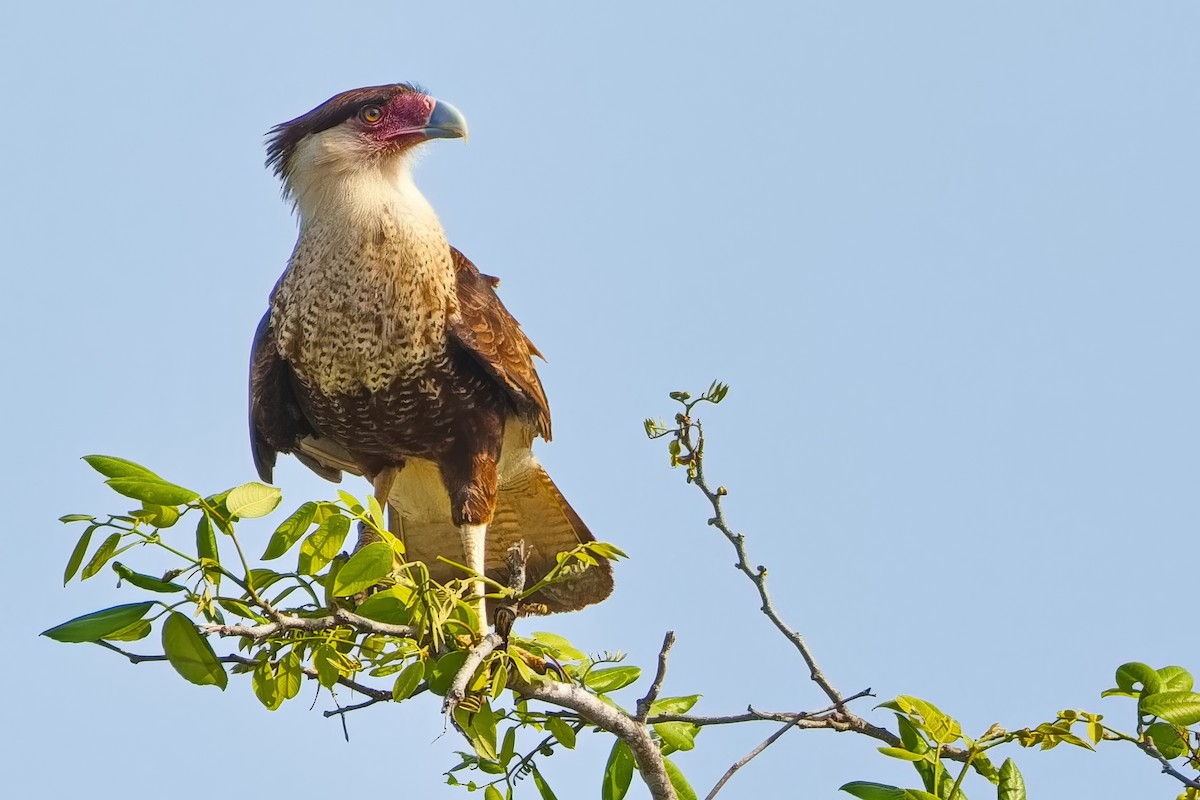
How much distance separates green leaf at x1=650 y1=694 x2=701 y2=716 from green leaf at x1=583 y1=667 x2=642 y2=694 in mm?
137

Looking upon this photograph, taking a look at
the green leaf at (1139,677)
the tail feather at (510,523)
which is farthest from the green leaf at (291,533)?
the tail feather at (510,523)

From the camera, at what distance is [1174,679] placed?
299 cm

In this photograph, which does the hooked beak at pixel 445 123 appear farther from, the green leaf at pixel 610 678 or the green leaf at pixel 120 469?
the green leaf at pixel 120 469

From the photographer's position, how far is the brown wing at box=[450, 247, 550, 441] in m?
4.93

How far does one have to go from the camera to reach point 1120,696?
3004mm

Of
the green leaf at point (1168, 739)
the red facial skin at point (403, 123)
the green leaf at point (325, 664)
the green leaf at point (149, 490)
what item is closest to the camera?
the green leaf at point (149, 490)

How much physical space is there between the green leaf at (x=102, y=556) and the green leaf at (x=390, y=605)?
59 cm

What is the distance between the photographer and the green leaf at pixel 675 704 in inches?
136

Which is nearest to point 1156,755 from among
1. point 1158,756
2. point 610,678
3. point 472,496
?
point 1158,756

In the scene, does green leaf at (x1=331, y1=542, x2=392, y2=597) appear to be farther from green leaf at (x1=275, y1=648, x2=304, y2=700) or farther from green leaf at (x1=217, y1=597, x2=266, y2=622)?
green leaf at (x1=275, y1=648, x2=304, y2=700)

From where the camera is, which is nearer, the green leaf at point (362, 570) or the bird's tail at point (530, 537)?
the green leaf at point (362, 570)

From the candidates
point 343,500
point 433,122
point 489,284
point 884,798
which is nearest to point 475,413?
point 489,284

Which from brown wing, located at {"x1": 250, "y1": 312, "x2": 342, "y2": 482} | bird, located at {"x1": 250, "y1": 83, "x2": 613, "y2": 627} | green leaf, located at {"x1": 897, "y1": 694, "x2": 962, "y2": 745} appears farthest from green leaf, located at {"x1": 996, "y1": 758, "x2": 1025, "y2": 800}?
brown wing, located at {"x1": 250, "y1": 312, "x2": 342, "y2": 482}

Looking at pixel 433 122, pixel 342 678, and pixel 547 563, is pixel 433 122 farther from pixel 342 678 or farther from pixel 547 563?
pixel 342 678
